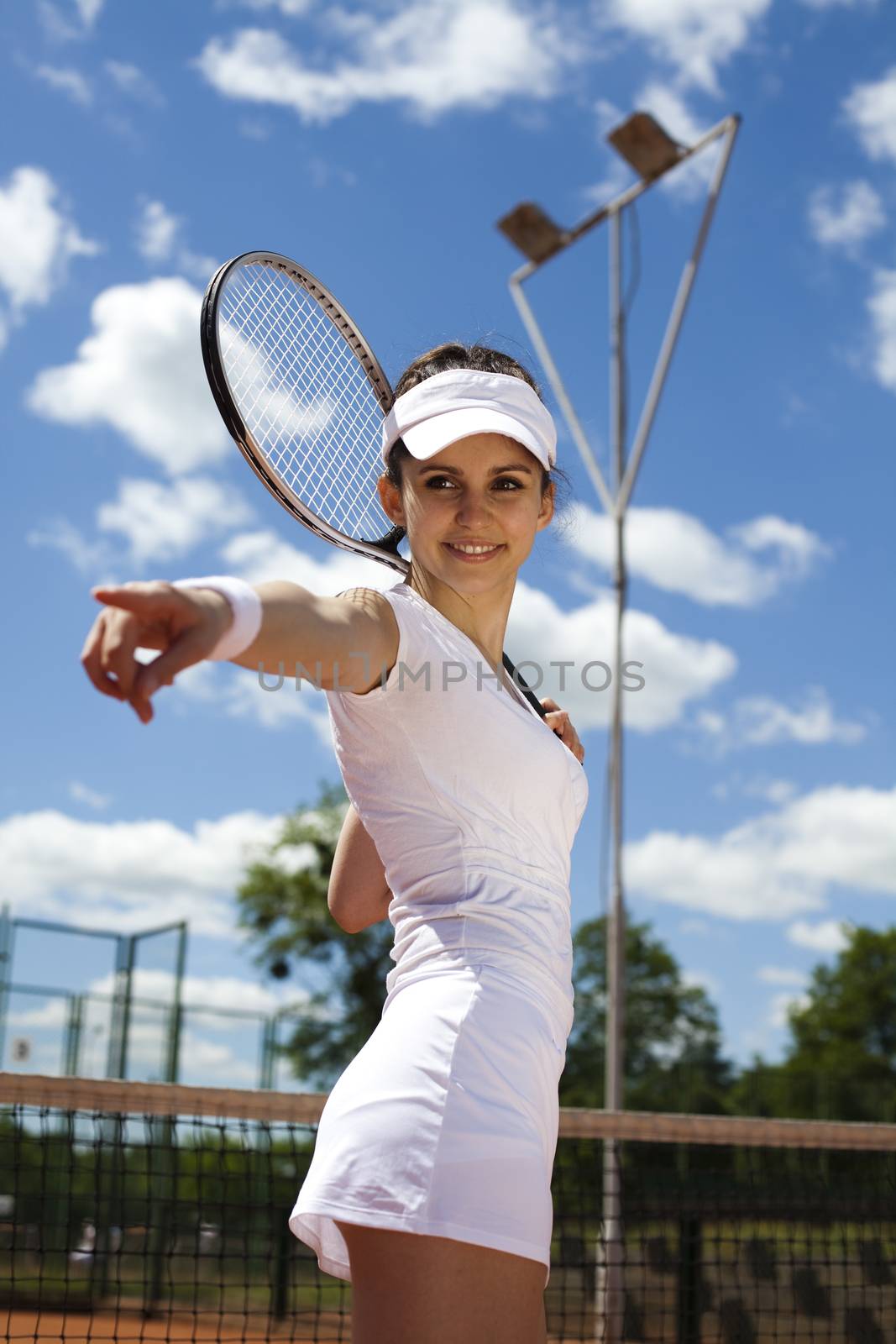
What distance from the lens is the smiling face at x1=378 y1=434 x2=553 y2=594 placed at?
6.49 feet

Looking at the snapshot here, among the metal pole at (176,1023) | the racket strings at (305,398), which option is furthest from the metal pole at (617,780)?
the racket strings at (305,398)

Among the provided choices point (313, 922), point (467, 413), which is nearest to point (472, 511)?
point (467, 413)

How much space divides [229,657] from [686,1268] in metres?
4.59

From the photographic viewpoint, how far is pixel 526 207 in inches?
532

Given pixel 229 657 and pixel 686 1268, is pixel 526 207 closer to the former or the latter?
pixel 686 1268

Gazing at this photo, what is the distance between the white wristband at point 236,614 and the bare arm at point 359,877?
0.78m

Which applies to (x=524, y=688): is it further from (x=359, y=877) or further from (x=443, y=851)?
(x=443, y=851)

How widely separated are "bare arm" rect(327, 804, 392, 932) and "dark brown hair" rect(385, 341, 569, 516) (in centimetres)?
56

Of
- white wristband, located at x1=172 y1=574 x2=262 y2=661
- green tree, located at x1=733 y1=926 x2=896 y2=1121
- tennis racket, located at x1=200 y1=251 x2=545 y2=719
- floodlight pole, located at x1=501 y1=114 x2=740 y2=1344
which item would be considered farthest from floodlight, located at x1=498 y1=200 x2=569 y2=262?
green tree, located at x1=733 y1=926 x2=896 y2=1121

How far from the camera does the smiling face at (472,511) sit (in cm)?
198

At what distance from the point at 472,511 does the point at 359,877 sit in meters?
0.61

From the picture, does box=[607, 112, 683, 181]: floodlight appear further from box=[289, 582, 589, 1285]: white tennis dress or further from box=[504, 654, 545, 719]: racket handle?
box=[289, 582, 589, 1285]: white tennis dress

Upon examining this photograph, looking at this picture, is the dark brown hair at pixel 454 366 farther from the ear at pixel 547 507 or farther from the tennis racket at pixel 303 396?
the tennis racket at pixel 303 396

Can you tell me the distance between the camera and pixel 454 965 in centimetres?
168
